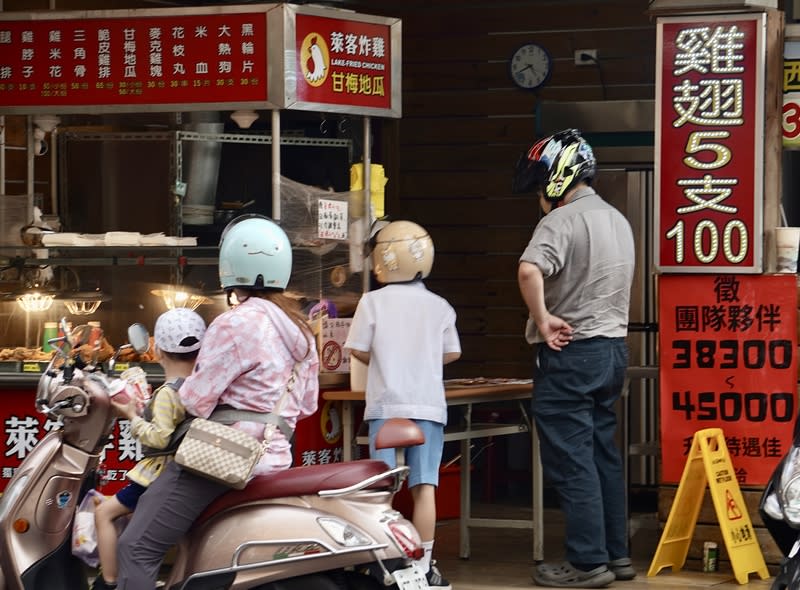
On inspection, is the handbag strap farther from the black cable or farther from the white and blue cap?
the black cable

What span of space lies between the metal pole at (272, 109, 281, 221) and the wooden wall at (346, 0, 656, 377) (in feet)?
13.2

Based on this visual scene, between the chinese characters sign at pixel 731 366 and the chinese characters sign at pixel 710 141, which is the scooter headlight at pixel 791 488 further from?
the chinese characters sign at pixel 710 141

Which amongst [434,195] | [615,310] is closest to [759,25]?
[615,310]

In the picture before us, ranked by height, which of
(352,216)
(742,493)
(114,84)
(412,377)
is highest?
(114,84)

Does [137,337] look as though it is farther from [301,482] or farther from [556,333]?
[556,333]

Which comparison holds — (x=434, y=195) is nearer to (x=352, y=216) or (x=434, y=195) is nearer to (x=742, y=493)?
(x=352, y=216)

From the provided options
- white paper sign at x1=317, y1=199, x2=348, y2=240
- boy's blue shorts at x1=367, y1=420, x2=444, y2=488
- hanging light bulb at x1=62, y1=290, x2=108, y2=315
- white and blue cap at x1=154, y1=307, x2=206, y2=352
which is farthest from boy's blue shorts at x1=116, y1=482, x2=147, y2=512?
white paper sign at x1=317, y1=199, x2=348, y2=240

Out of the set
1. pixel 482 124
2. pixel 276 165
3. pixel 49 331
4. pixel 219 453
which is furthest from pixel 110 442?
pixel 482 124

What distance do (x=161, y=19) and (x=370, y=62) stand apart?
1.15 metres

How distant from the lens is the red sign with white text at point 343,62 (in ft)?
25.5

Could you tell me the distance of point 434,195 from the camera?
1190 centimetres

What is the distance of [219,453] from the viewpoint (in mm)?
4984

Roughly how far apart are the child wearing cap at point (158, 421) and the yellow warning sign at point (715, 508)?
2867 millimetres

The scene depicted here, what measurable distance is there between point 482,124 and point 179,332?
6440 mm
